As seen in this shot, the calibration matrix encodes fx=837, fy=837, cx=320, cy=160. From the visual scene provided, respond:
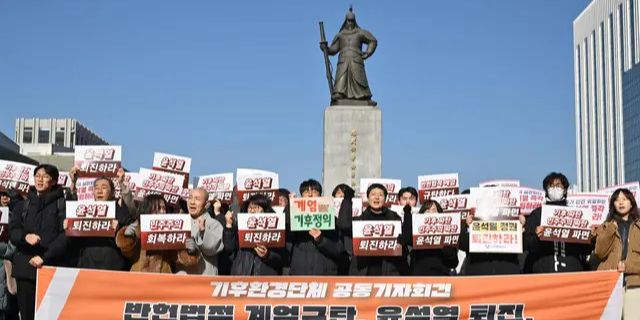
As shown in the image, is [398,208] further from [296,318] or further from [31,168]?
[31,168]

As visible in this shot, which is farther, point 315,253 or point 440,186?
point 440,186

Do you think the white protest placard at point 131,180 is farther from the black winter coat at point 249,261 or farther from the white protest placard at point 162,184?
the black winter coat at point 249,261

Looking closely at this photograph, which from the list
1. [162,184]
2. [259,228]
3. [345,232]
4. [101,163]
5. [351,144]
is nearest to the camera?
[259,228]

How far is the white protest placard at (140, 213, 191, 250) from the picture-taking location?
780 cm

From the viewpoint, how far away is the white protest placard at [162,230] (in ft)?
25.6

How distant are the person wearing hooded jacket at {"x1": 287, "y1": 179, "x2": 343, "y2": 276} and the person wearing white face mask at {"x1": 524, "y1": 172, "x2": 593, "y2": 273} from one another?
75.5 inches

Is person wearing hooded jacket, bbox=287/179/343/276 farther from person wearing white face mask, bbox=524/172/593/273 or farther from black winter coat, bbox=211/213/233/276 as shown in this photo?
person wearing white face mask, bbox=524/172/593/273

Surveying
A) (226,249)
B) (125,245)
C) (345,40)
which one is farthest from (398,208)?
(345,40)

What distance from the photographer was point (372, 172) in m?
17.2

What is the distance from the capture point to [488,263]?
8.30 m

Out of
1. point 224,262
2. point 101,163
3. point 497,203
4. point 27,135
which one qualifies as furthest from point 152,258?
point 27,135

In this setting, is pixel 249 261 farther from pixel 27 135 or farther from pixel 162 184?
pixel 27 135

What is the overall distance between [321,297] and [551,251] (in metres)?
2.38

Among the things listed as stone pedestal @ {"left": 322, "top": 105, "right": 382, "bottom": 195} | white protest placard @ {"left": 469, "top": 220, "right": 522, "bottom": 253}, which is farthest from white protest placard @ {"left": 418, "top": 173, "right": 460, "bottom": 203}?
stone pedestal @ {"left": 322, "top": 105, "right": 382, "bottom": 195}
